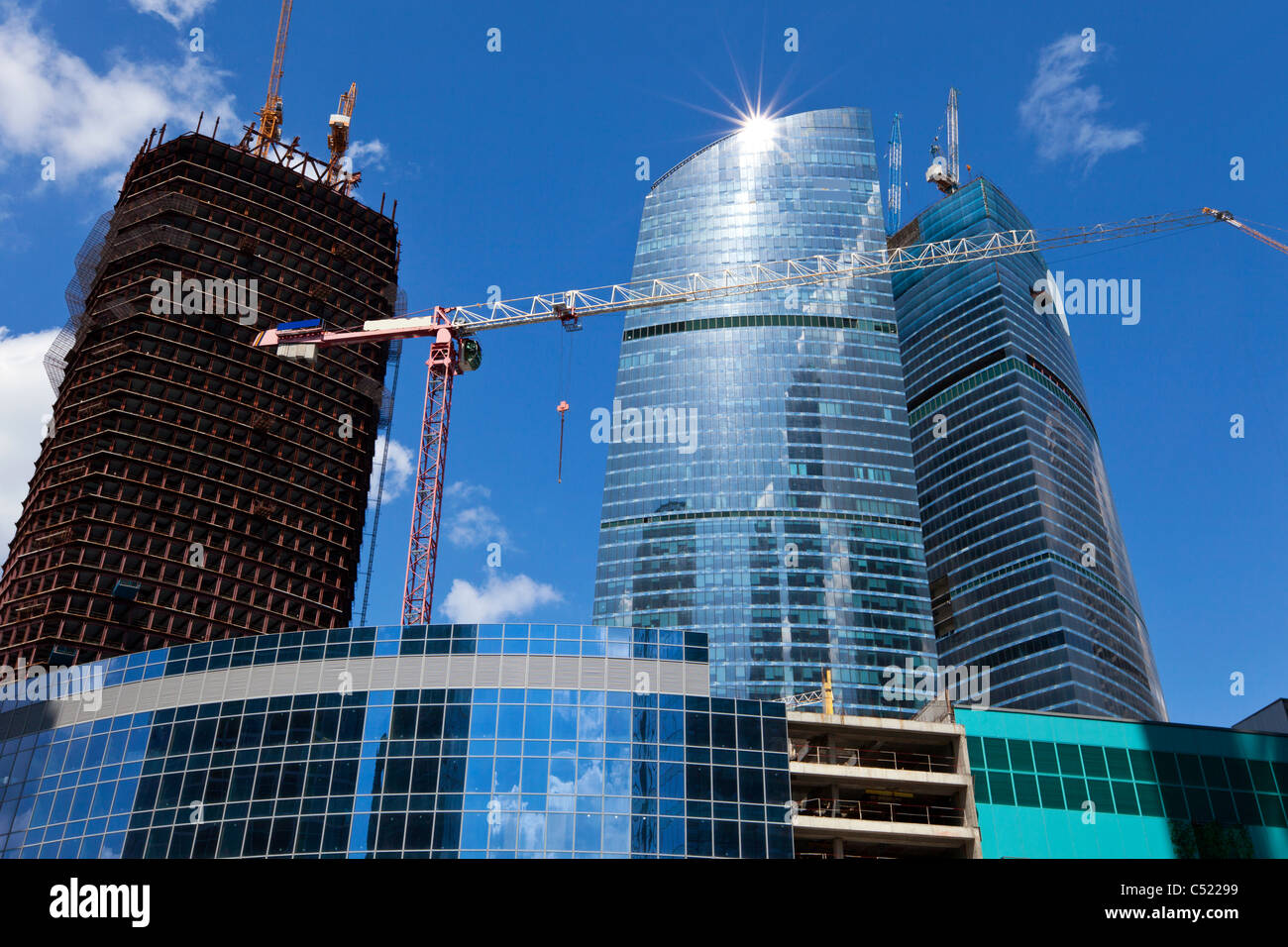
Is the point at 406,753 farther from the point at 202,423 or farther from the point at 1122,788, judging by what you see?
the point at 202,423

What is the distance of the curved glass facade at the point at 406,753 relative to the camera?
264 feet

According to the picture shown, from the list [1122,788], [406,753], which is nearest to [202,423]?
[406,753]

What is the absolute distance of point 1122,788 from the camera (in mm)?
86562

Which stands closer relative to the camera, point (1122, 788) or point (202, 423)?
point (1122, 788)

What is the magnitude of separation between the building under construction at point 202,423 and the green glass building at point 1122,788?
101 metres

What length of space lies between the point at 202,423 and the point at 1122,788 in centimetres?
12609

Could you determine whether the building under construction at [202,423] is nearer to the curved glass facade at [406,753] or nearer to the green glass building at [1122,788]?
the curved glass facade at [406,753]

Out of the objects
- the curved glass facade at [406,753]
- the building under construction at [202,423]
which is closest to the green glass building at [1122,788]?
the curved glass facade at [406,753]

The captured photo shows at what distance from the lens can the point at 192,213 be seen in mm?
174125

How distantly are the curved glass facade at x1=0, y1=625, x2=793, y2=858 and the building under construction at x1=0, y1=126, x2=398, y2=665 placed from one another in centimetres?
5544

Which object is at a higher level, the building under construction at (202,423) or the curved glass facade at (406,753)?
the building under construction at (202,423)

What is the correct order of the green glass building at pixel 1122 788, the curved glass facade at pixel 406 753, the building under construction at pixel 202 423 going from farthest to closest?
the building under construction at pixel 202 423, the green glass building at pixel 1122 788, the curved glass facade at pixel 406 753
